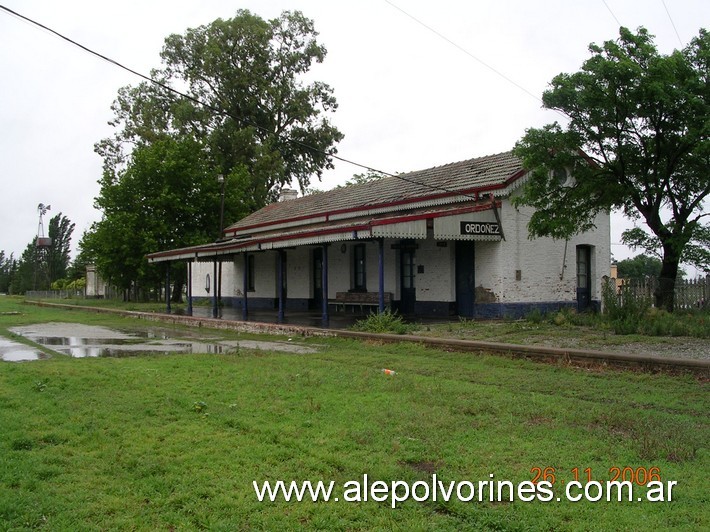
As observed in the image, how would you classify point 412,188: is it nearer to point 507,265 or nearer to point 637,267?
point 507,265

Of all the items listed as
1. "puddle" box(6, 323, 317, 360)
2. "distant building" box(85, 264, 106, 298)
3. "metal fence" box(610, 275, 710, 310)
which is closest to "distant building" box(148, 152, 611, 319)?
"metal fence" box(610, 275, 710, 310)

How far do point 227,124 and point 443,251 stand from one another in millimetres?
30839

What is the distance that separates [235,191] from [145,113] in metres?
14.7

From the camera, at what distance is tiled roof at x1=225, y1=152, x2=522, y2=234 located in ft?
62.8

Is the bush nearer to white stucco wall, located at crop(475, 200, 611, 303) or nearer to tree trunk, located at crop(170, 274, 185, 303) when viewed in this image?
white stucco wall, located at crop(475, 200, 611, 303)

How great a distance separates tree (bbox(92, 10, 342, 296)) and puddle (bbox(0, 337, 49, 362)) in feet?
67.0

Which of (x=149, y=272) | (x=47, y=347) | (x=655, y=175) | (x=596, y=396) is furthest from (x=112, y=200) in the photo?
(x=596, y=396)

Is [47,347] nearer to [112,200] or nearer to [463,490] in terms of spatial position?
[463,490]

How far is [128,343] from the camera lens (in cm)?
1572

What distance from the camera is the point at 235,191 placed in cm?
3816

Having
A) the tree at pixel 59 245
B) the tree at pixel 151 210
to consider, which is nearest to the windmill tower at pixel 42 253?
the tree at pixel 59 245

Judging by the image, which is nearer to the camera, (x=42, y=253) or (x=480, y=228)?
(x=480, y=228)

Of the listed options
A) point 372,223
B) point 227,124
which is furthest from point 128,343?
point 227,124

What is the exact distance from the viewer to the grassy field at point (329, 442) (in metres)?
4.10
